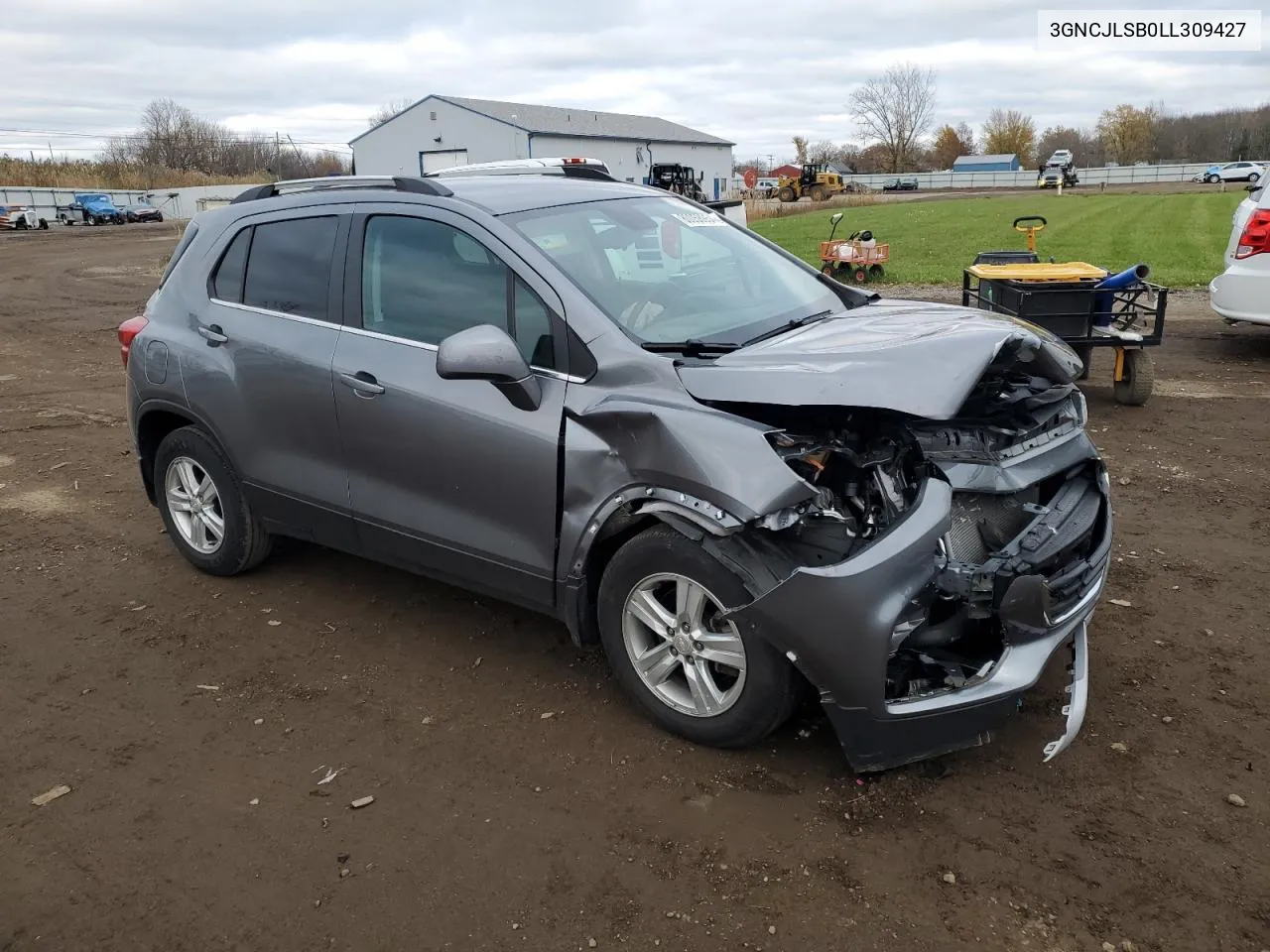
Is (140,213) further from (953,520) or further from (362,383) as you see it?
(953,520)

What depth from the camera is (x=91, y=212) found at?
173 ft

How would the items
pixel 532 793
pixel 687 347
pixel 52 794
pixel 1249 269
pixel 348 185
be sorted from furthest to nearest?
pixel 1249 269
pixel 348 185
pixel 687 347
pixel 52 794
pixel 532 793

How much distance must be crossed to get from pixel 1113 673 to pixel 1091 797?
864 mm

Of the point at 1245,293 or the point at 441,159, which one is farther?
the point at 441,159

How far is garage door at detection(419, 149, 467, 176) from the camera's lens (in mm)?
51478

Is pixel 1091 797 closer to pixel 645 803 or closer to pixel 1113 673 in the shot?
pixel 1113 673

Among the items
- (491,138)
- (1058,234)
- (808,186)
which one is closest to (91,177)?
(491,138)

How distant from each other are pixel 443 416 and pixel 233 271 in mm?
1697

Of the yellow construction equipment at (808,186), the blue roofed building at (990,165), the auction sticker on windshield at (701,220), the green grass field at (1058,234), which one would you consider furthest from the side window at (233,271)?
the blue roofed building at (990,165)

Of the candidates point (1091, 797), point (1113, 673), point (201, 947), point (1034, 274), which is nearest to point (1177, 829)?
point (1091, 797)

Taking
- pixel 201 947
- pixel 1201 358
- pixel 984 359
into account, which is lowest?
pixel 201 947

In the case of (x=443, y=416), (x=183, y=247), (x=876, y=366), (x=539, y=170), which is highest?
(x=539, y=170)

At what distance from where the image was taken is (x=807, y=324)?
3963mm

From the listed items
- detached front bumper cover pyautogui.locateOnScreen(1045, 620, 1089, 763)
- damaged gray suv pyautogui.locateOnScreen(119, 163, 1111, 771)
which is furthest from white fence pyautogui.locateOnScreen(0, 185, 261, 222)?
detached front bumper cover pyautogui.locateOnScreen(1045, 620, 1089, 763)
